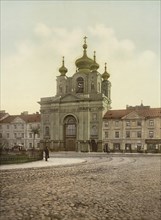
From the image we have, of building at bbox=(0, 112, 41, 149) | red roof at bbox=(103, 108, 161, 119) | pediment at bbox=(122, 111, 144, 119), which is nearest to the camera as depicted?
red roof at bbox=(103, 108, 161, 119)

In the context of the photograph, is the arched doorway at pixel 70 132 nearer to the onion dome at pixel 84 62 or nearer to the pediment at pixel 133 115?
the pediment at pixel 133 115

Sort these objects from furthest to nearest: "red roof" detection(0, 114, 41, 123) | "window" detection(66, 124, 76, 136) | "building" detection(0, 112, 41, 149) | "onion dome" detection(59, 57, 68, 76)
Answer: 1. "red roof" detection(0, 114, 41, 123)
2. "building" detection(0, 112, 41, 149)
3. "onion dome" detection(59, 57, 68, 76)
4. "window" detection(66, 124, 76, 136)

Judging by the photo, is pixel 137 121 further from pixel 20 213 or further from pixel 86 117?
pixel 20 213

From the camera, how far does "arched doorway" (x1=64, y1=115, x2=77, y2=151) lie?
77.4 meters

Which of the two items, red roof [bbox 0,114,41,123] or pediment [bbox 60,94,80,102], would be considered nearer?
pediment [bbox 60,94,80,102]

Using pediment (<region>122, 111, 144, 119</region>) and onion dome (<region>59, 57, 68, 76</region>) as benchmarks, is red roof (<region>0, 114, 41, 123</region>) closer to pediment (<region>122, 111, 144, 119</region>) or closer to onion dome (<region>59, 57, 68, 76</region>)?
onion dome (<region>59, 57, 68, 76</region>)

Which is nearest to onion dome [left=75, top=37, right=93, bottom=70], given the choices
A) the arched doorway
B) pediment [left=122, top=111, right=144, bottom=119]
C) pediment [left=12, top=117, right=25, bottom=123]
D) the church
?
the church

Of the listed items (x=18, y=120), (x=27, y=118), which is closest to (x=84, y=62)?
(x=27, y=118)

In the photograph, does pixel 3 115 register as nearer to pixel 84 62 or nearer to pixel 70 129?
pixel 70 129

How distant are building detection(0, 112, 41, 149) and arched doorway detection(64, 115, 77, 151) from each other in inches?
452

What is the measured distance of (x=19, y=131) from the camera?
294 feet

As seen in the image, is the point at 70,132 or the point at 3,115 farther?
the point at 3,115

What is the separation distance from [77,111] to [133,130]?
14.0m

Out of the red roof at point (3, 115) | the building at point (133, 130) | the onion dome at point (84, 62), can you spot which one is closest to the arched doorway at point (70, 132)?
the building at point (133, 130)
